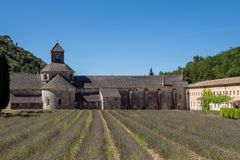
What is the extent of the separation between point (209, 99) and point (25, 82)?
1500 inches

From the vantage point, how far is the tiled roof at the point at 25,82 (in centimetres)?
8025

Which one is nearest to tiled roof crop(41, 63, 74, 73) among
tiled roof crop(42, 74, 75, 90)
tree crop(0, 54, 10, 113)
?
tiled roof crop(42, 74, 75, 90)

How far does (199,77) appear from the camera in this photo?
113m

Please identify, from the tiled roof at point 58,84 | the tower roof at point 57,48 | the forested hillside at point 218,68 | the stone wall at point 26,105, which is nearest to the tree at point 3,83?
the tiled roof at point 58,84

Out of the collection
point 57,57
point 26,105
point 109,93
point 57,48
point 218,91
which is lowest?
point 26,105

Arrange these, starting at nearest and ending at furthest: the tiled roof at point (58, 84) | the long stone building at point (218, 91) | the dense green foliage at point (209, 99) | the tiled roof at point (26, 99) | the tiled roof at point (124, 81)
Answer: the long stone building at point (218, 91), the dense green foliage at point (209, 99), the tiled roof at point (58, 84), the tiled roof at point (26, 99), the tiled roof at point (124, 81)

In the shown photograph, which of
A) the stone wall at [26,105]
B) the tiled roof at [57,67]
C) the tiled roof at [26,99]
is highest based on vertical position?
the tiled roof at [57,67]

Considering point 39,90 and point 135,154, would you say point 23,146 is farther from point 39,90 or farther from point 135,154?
point 39,90

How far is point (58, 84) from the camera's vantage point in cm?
7625

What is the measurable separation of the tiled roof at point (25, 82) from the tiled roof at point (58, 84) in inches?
196

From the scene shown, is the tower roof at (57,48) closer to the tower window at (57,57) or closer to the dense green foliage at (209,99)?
the tower window at (57,57)

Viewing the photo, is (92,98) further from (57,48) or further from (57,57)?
(57,48)

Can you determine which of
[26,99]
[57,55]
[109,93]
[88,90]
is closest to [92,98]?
[88,90]

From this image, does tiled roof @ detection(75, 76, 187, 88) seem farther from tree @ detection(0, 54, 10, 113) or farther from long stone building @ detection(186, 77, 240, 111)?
tree @ detection(0, 54, 10, 113)
